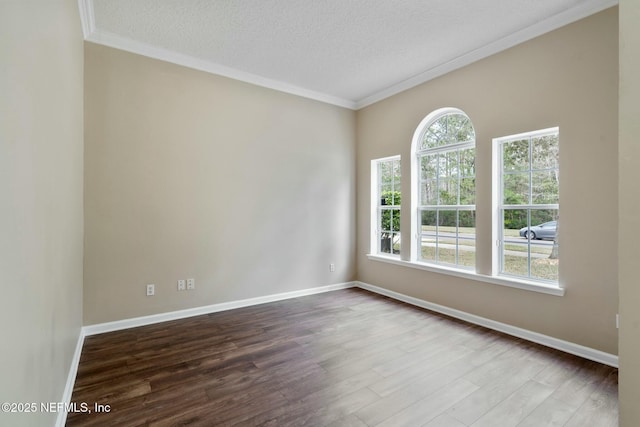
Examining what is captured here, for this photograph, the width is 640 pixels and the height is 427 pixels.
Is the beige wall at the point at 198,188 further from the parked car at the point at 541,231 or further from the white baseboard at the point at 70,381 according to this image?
the parked car at the point at 541,231

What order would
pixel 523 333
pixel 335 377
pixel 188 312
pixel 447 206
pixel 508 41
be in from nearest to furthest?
1. pixel 335 377
2. pixel 523 333
3. pixel 508 41
4. pixel 188 312
5. pixel 447 206

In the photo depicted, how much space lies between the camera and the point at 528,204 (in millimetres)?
3115

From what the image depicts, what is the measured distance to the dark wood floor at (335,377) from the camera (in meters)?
1.87

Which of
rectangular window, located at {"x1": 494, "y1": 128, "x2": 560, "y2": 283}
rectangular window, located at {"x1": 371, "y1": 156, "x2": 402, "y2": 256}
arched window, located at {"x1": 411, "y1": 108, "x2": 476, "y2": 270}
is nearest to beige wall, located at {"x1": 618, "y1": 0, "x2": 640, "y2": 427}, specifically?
rectangular window, located at {"x1": 494, "y1": 128, "x2": 560, "y2": 283}

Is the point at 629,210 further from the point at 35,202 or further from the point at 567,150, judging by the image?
the point at 35,202

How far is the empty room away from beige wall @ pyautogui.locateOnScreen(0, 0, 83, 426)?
0.02 metres

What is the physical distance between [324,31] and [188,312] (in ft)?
11.5

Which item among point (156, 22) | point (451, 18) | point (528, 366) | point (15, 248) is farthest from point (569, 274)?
point (156, 22)

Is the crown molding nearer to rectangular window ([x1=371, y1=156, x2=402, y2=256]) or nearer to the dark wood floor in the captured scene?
rectangular window ([x1=371, y1=156, x2=402, y2=256])

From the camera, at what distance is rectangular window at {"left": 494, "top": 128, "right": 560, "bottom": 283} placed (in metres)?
2.96

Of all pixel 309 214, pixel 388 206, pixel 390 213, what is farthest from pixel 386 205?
pixel 309 214

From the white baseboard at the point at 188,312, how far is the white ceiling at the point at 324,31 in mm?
2967

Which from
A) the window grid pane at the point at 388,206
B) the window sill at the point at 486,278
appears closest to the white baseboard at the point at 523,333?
the window sill at the point at 486,278

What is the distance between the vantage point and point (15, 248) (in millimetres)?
1038
